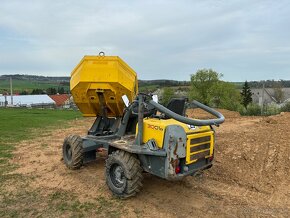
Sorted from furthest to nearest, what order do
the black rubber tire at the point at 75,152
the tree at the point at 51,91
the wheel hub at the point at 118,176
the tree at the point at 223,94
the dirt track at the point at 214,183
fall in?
the tree at the point at 51,91
the tree at the point at 223,94
the black rubber tire at the point at 75,152
the wheel hub at the point at 118,176
the dirt track at the point at 214,183

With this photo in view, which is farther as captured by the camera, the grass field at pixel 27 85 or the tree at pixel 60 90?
the grass field at pixel 27 85

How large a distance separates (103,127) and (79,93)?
1.08 m

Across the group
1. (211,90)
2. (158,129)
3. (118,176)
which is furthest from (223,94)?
(158,129)

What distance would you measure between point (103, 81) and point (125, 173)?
2274 millimetres

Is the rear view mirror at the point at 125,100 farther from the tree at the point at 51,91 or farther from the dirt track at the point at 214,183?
the tree at the point at 51,91

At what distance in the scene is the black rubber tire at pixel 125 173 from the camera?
19.1 feet

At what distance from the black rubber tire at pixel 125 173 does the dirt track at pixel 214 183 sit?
0.69 feet

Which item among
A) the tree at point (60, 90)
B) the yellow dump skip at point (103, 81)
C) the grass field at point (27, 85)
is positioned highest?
the grass field at point (27, 85)

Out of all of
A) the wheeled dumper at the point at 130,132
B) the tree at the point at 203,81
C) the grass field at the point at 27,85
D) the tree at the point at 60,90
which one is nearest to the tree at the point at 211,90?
the tree at the point at 203,81

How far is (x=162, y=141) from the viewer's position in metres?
5.54

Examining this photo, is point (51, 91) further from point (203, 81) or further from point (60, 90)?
point (203, 81)

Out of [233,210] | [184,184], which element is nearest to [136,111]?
[184,184]

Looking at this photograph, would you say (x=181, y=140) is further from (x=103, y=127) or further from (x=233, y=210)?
(x=103, y=127)

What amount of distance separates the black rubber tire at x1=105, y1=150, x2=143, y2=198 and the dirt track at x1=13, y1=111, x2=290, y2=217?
0.69 ft
